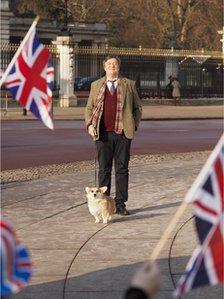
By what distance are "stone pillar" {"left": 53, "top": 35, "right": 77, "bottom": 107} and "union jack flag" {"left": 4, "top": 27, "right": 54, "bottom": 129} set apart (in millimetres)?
35533

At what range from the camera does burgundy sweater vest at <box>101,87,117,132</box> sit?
30.8 ft

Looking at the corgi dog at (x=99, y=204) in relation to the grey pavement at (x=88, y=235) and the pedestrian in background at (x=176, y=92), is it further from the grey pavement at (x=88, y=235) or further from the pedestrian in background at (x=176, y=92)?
the pedestrian in background at (x=176, y=92)

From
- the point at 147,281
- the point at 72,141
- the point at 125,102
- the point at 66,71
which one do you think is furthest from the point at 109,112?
the point at 66,71

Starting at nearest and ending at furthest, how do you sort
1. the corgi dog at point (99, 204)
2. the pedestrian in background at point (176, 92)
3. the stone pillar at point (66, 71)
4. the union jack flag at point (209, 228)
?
the union jack flag at point (209, 228)
the corgi dog at point (99, 204)
the stone pillar at point (66, 71)
the pedestrian in background at point (176, 92)

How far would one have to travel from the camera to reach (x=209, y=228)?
3533 millimetres

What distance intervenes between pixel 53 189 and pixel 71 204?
4.71ft

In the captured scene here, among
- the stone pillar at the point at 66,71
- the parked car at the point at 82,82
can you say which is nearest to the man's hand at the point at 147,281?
the stone pillar at the point at 66,71

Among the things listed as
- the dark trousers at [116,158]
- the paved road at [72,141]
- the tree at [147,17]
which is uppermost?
the tree at [147,17]

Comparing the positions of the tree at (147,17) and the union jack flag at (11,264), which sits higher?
the tree at (147,17)

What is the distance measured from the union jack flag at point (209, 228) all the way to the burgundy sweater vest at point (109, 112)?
5733 mm

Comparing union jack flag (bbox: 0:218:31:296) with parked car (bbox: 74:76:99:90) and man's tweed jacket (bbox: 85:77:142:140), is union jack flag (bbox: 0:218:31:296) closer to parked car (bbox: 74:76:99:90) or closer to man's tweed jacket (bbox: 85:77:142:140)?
man's tweed jacket (bbox: 85:77:142:140)

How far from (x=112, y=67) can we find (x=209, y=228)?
578 cm

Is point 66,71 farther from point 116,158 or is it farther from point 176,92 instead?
point 116,158

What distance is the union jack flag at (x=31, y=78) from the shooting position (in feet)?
16.0
